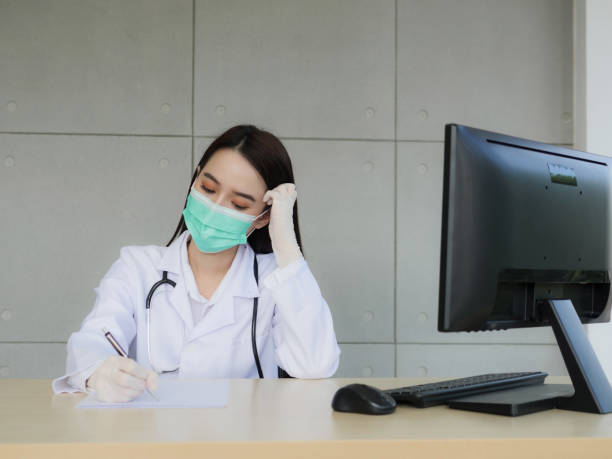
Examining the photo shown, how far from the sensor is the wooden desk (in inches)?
31.2

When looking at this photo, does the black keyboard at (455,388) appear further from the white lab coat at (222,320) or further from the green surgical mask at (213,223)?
the green surgical mask at (213,223)

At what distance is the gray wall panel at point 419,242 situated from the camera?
9.50 feet

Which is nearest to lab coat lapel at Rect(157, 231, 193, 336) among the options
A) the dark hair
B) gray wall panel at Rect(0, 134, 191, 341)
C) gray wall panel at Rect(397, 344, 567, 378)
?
the dark hair

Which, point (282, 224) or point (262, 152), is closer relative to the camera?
point (282, 224)

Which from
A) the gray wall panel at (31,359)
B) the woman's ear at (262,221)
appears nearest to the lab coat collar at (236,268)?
the woman's ear at (262,221)

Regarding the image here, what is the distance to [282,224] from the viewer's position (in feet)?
5.74

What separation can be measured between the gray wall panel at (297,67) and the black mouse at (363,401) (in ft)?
6.52

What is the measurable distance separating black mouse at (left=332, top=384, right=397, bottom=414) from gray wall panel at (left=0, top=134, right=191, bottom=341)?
6.33 feet

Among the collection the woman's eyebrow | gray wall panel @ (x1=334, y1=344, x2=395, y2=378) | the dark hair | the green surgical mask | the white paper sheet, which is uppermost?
the dark hair

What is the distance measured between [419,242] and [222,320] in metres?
1.39

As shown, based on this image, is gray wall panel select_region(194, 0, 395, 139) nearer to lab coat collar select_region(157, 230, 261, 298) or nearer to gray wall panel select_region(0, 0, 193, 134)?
gray wall panel select_region(0, 0, 193, 134)

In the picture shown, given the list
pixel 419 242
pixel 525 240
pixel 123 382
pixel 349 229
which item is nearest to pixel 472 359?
pixel 419 242

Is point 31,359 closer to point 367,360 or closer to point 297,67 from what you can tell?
point 367,360

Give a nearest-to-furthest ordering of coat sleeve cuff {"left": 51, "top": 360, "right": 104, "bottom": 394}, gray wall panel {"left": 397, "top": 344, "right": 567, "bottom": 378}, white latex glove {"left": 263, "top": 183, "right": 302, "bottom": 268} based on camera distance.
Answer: coat sleeve cuff {"left": 51, "top": 360, "right": 104, "bottom": 394} → white latex glove {"left": 263, "top": 183, "right": 302, "bottom": 268} → gray wall panel {"left": 397, "top": 344, "right": 567, "bottom": 378}
